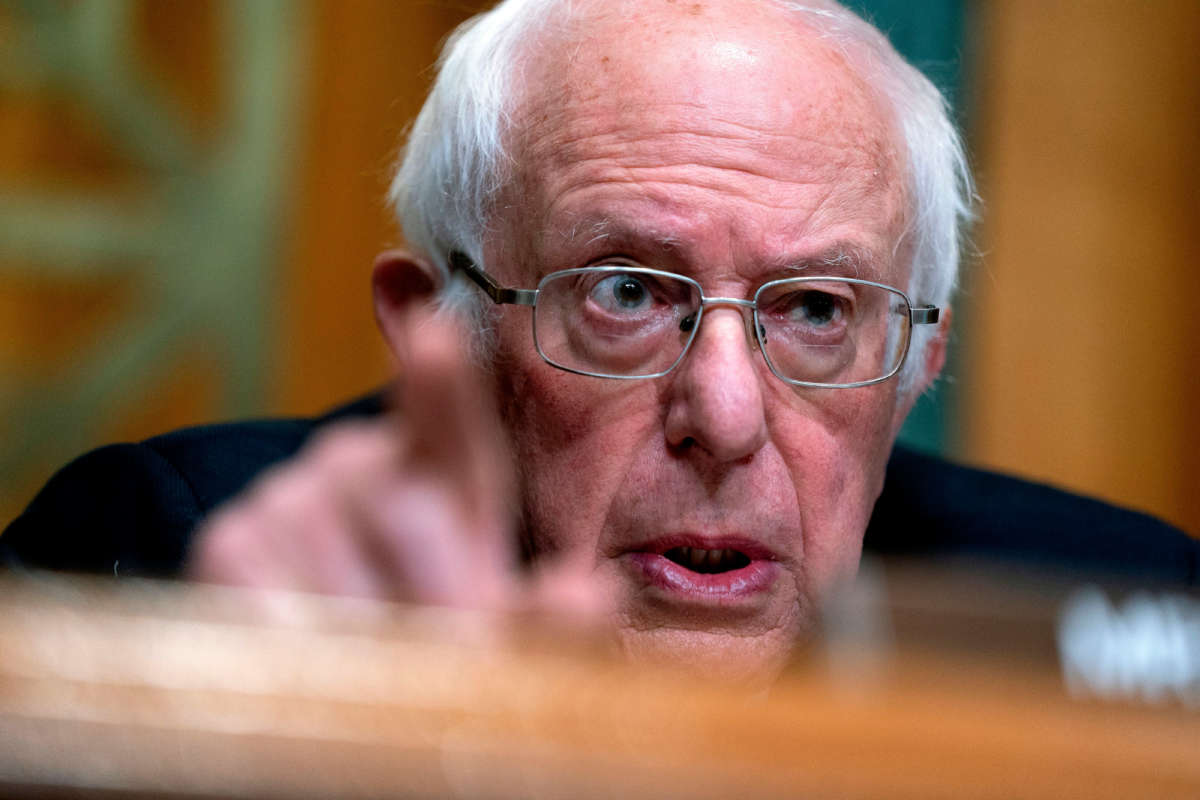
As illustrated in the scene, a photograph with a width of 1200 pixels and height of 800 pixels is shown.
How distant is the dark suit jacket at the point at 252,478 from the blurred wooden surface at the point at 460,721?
593mm

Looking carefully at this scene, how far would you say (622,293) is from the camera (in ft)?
4.09

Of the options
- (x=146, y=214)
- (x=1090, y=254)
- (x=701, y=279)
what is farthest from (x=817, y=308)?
(x=1090, y=254)

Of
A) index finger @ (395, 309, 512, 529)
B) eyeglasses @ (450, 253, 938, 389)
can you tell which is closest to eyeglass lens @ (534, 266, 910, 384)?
eyeglasses @ (450, 253, 938, 389)

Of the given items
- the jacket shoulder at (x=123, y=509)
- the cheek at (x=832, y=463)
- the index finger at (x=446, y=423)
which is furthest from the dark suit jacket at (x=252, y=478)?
the index finger at (x=446, y=423)

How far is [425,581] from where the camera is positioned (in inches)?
19.1

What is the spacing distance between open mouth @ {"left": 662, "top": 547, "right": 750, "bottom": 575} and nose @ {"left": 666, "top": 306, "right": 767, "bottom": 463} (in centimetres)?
10

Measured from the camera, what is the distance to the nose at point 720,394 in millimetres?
1134

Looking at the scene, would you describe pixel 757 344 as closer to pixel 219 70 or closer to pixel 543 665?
pixel 543 665

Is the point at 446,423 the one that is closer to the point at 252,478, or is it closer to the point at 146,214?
the point at 252,478

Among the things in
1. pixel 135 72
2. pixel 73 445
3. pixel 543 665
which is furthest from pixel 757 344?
pixel 135 72

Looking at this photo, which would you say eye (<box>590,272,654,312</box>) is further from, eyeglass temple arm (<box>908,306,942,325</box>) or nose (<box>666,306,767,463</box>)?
eyeglass temple arm (<box>908,306,942,325</box>)

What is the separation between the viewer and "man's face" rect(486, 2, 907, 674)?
1.16m

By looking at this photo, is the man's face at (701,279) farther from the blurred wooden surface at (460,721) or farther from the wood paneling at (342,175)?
the wood paneling at (342,175)

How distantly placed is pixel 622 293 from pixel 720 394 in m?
0.18
